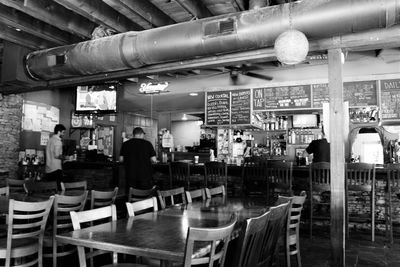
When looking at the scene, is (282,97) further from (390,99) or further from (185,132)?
(185,132)

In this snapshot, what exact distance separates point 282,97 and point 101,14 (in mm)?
4194

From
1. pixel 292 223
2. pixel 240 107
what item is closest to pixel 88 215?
pixel 292 223

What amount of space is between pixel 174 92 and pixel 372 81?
Result: 4361 mm

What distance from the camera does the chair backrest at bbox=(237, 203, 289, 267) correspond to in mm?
1951

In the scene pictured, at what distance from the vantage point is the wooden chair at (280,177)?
5.18 m

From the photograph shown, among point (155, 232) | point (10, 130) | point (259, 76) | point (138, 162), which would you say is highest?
point (259, 76)

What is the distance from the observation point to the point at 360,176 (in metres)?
5.01

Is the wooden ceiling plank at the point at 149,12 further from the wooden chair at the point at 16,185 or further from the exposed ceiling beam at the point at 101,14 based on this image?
the wooden chair at the point at 16,185

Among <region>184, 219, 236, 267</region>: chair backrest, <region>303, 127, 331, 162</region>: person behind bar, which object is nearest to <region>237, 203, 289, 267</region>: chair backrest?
<region>184, 219, 236, 267</region>: chair backrest

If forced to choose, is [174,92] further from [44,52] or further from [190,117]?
[190,117]

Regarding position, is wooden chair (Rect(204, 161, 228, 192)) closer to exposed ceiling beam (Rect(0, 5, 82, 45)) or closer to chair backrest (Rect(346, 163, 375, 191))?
chair backrest (Rect(346, 163, 375, 191))

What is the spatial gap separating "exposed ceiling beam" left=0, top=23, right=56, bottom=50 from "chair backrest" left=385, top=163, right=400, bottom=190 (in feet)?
19.3

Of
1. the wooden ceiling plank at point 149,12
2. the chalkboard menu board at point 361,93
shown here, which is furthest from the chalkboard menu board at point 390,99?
the wooden ceiling plank at point 149,12

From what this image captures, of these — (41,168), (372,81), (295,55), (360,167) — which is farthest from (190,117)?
(295,55)
